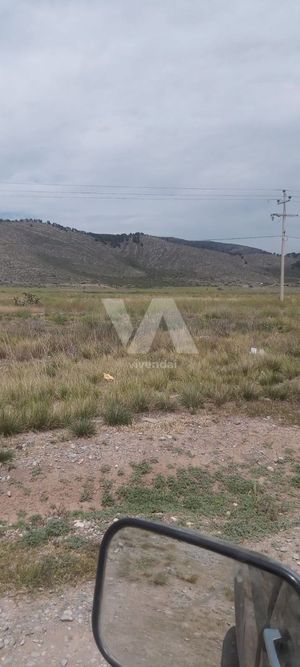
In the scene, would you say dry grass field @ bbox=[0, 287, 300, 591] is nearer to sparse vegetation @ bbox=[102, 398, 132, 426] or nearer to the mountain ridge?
sparse vegetation @ bbox=[102, 398, 132, 426]

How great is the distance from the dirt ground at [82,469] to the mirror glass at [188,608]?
14 centimetres

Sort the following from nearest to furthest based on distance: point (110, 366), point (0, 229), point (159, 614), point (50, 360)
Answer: point (159, 614) < point (110, 366) < point (50, 360) < point (0, 229)

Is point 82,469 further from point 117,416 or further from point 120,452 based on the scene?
point 117,416

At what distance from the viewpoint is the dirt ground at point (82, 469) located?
3000mm

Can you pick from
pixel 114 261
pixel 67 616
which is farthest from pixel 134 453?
pixel 114 261

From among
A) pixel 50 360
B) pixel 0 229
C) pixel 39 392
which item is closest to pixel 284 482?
pixel 39 392

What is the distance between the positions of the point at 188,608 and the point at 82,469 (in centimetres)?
365

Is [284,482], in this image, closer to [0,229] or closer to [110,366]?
[110,366]

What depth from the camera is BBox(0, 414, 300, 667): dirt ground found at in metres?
3.00

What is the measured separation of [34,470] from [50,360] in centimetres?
740

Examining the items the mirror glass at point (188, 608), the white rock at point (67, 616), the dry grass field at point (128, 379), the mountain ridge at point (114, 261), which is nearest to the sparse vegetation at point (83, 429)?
the dry grass field at point (128, 379)

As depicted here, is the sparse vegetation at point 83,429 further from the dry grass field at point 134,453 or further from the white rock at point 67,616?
the white rock at point 67,616

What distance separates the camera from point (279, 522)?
457 cm

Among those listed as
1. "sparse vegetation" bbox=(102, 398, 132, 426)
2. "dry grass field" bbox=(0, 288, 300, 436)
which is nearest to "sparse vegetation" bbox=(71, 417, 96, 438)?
"dry grass field" bbox=(0, 288, 300, 436)
